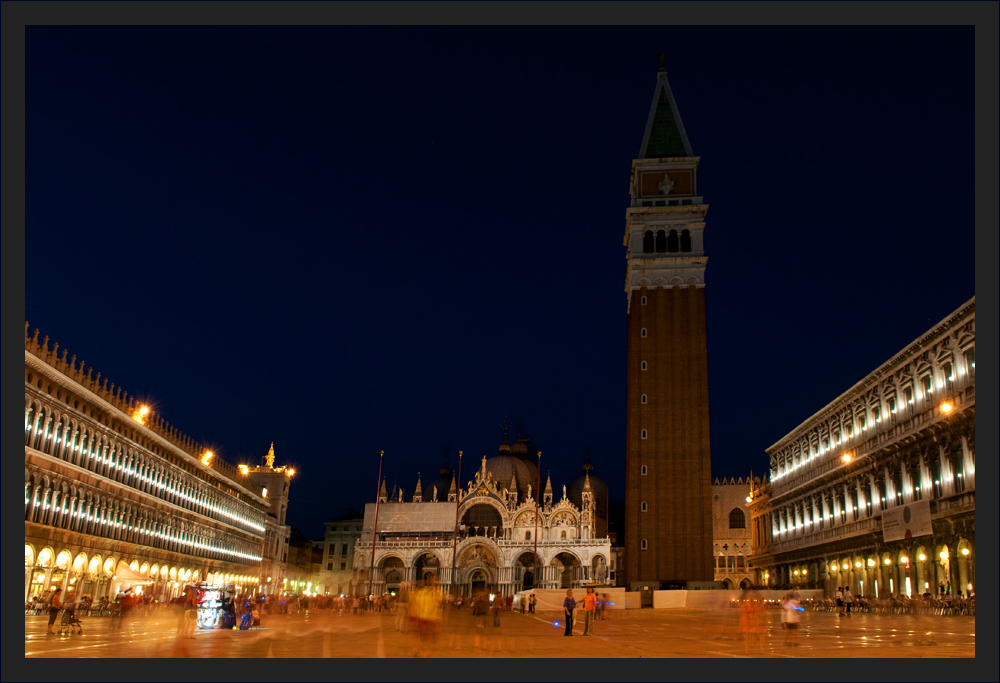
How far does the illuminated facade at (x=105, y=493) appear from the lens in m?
36.1

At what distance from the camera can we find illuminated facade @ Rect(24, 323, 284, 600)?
36062 mm

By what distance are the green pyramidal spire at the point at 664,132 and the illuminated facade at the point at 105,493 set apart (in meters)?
50.5

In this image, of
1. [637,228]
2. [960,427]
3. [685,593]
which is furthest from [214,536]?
[960,427]

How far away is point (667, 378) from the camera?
69.1 m

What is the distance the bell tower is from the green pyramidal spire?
0.17 meters

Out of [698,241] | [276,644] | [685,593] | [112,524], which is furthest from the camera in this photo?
[698,241]

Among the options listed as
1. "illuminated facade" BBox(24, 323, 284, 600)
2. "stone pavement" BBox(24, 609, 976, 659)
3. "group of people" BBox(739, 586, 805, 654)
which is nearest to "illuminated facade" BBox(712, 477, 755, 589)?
"illuminated facade" BBox(24, 323, 284, 600)

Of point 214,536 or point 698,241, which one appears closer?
point 214,536

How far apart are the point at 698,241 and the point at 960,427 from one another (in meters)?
38.8

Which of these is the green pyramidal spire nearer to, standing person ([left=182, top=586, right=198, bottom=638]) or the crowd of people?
the crowd of people

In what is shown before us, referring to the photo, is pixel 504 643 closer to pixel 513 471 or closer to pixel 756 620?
pixel 756 620

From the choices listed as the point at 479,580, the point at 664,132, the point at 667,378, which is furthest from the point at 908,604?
the point at 479,580

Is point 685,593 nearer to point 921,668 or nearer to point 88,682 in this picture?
point 921,668

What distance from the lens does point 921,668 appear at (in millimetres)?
13719
